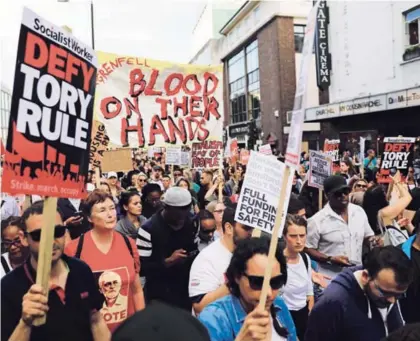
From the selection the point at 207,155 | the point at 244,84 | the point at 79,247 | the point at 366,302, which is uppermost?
the point at 244,84

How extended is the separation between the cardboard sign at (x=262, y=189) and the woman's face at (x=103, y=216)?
0.89 m

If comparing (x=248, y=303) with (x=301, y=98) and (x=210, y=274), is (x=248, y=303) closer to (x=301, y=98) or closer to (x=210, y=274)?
(x=210, y=274)

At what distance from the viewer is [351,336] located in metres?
2.67

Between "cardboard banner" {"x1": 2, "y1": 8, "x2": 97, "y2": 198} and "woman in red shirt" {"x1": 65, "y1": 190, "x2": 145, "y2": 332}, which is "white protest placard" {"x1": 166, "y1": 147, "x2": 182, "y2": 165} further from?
"cardboard banner" {"x1": 2, "y1": 8, "x2": 97, "y2": 198}

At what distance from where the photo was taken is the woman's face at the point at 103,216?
3.36m

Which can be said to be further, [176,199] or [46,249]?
[176,199]

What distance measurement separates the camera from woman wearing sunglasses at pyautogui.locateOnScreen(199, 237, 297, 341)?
2252 millimetres

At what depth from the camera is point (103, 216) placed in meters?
3.39

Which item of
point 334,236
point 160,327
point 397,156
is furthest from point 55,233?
point 397,156

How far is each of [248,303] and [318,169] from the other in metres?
5.14

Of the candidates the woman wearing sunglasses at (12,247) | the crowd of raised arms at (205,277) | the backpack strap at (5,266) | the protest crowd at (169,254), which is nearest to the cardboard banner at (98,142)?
the crowd of raised arms at (205,277)

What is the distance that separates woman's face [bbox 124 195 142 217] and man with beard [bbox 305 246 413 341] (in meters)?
2.66

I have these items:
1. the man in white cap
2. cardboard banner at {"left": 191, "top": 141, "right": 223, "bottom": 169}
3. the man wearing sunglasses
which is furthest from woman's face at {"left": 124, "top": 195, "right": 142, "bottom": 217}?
cardboard banner at {"left": 191, "top": 141, "right": 223, "bottom": 169}

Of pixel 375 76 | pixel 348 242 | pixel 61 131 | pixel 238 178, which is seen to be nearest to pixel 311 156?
pixel 348 242
